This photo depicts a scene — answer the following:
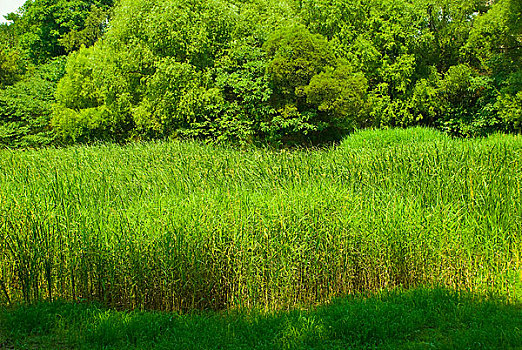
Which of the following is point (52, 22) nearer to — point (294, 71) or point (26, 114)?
point (26, 114)

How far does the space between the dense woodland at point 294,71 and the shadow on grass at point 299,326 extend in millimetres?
9947

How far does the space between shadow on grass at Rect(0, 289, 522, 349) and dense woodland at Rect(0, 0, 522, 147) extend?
9.95 m

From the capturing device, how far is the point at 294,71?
14.3m

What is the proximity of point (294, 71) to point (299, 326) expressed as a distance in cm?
1110

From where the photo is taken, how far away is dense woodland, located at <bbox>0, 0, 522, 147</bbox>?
14828mm

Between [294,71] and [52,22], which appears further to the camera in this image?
[52,22]

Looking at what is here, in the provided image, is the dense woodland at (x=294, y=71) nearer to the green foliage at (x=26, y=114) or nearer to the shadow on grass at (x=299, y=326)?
the green foliage at (x=26, y=114)

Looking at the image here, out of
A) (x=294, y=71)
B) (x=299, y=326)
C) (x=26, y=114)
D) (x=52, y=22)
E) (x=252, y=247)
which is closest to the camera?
(x=299, y=326)

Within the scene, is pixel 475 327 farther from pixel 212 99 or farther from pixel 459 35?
pixel 459 35

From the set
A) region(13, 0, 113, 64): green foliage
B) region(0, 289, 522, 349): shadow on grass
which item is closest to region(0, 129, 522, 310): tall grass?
region(0, 289, 522, 349): shadow on grass

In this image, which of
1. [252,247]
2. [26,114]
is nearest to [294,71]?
[252,247]

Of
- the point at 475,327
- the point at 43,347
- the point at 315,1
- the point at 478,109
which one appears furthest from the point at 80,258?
the point at 478,109

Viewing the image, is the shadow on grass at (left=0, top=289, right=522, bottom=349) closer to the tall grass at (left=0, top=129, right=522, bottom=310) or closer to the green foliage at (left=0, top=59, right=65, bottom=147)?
the tall grass at (left=0, top=129, right=522, bottom=310)

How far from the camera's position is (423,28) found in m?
17.8
